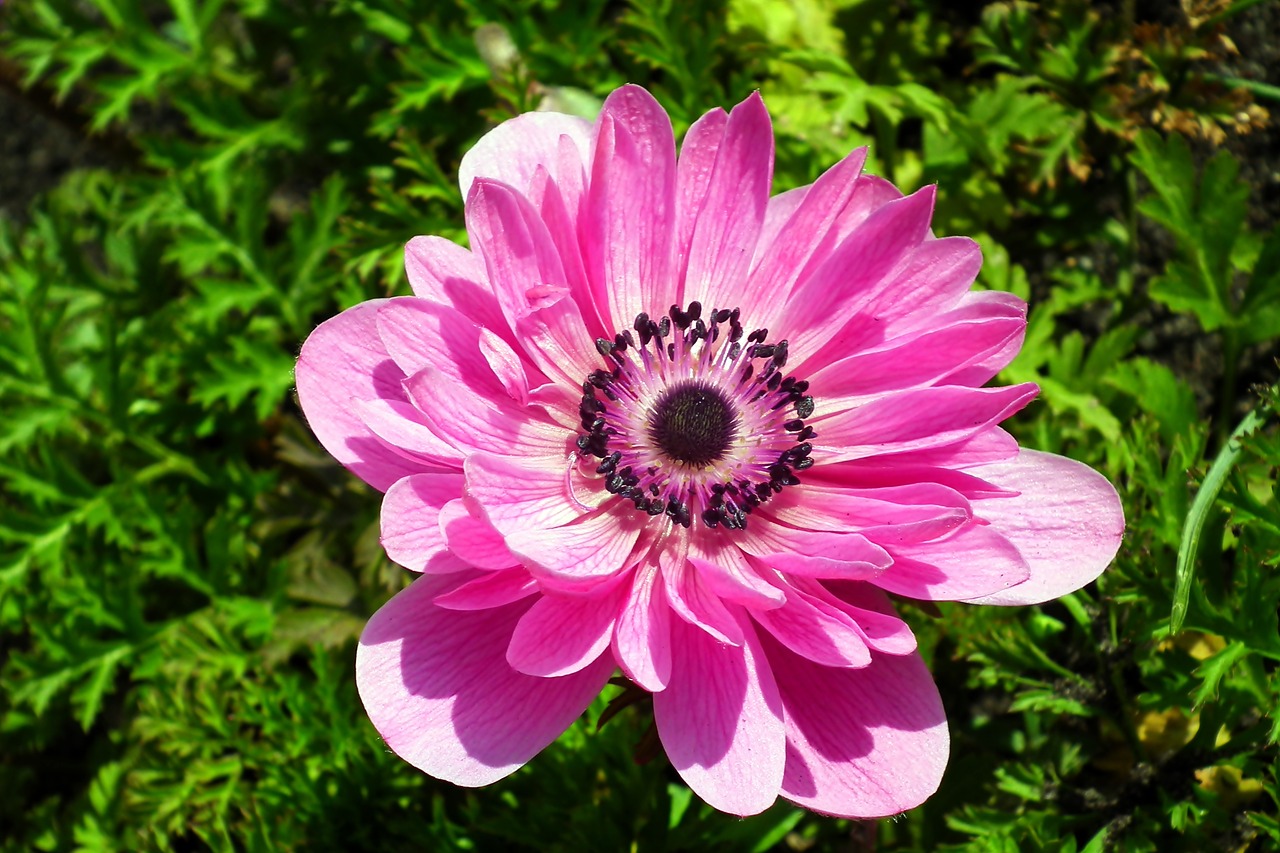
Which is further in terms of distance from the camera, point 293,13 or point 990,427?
point 293,13

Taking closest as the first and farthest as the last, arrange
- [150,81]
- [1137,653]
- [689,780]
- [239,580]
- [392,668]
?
[689,780], [392,668], [1137,653], [239,580], [150,81]

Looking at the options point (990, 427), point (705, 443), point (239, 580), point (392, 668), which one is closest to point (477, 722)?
point (392, 668)

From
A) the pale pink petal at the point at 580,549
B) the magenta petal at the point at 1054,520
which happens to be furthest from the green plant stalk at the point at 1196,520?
the pale pink petal at the point at 580,549

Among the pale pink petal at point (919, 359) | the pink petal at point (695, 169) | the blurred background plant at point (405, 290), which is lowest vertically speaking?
the blurred background plant at point (405, 290)

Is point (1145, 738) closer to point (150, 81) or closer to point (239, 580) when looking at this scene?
point (239, 580)

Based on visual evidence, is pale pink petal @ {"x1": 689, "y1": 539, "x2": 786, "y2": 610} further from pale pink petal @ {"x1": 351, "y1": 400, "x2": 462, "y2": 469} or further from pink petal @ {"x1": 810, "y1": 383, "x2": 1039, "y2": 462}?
pale pink petal @ {"x1": 351, "y1": 400, "x2": 462, "y2": 469}

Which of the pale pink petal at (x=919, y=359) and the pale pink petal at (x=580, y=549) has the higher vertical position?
the pale pink petal at (x=919, y=359)

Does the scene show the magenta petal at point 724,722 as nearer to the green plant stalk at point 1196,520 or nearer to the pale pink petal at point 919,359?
the pale pink petal at point 919,359

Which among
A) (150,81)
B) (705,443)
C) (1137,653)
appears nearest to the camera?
(705,443)

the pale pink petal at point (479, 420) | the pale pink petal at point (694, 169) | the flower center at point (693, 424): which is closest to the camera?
the pale pink petal at point (479, 420)
